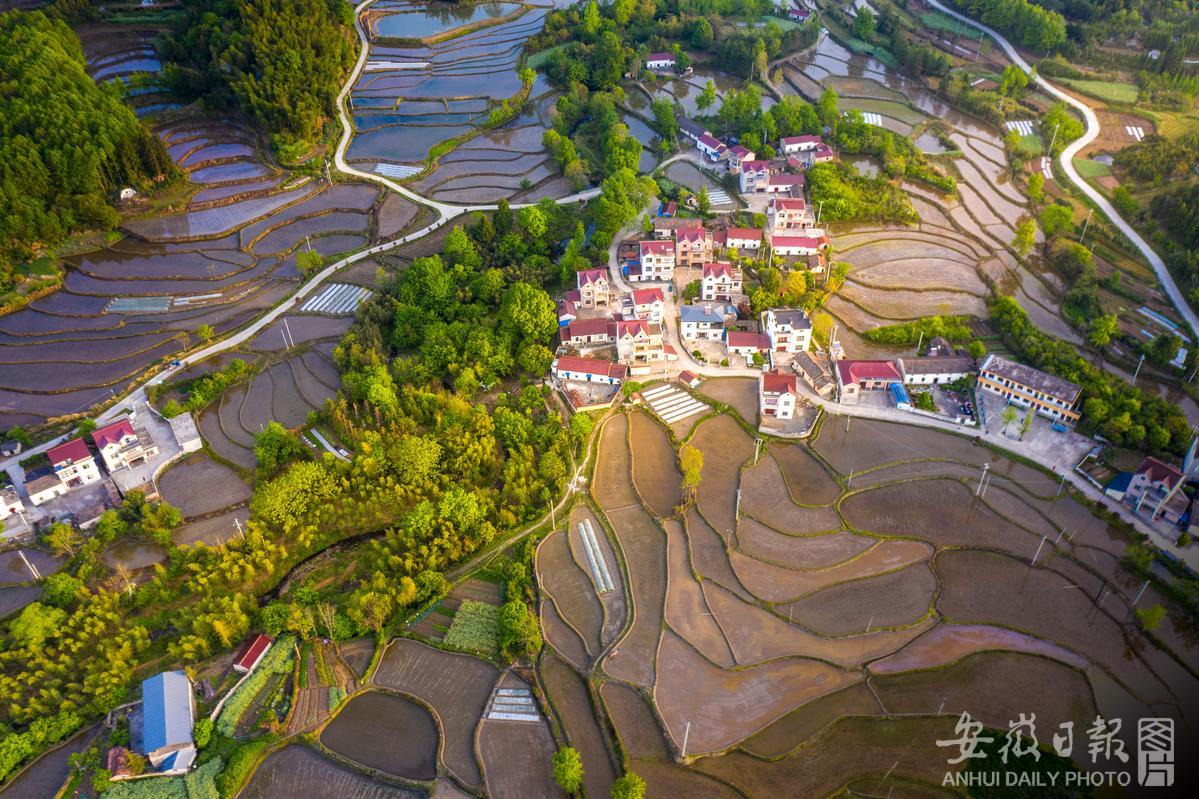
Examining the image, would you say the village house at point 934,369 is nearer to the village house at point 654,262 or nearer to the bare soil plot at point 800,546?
the bare soil plot at point 800,546

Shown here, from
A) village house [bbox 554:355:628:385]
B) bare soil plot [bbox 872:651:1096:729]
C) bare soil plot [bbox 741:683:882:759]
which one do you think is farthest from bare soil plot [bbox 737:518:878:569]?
village house [bbox 554:355:628:385]

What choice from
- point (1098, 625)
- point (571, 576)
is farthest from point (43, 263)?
point (1098, 625)

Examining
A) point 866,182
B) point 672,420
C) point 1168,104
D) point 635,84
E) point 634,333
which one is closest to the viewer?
point 672,420

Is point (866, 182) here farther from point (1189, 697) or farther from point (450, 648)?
point (450, 648)

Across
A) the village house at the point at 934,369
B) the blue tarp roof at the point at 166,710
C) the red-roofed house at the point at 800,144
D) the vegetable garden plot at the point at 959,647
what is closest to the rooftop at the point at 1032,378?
the village house at the point at 934,369

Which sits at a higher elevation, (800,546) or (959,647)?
(800,546)

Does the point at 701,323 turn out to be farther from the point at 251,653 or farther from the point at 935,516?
the point at 251,653

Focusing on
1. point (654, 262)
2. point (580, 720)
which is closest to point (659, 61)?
point (654, 262)
